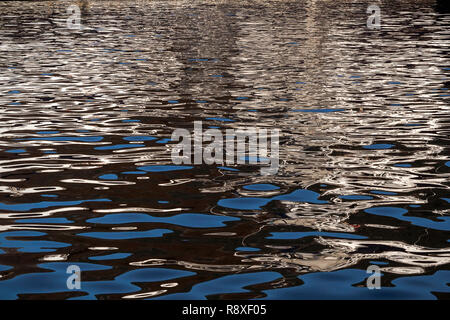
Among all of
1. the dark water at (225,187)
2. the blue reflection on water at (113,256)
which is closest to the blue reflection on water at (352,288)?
the dark water at (225,187)

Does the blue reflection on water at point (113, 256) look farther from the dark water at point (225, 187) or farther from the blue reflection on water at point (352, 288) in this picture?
the blue reflection on water at point (352, 288)

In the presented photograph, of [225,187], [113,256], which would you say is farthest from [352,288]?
[225,187]

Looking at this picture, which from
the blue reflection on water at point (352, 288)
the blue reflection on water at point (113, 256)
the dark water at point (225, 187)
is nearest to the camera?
the blue reflection on water at point (352, 288)

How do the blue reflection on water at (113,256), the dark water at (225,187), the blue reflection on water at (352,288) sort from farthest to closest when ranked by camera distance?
the blue reflection on water at (113,256), the dark water at (225,187), the blue reflection on water at (352,288)

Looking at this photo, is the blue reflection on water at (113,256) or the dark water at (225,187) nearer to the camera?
the dark water at (225,187)

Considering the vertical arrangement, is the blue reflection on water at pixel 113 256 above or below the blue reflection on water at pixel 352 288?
above

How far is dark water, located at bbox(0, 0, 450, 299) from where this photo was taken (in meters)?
7.27

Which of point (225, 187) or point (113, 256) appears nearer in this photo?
point (113, 256)

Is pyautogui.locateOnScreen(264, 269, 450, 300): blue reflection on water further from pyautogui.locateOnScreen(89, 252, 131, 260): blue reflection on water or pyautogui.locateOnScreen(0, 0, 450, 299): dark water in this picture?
pyautogui.locateOnScreen(89, 252, 131, 260): blue reflection on water

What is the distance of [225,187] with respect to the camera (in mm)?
10539

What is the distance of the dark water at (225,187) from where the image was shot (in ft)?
23.9

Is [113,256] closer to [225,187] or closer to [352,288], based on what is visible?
[352,288]

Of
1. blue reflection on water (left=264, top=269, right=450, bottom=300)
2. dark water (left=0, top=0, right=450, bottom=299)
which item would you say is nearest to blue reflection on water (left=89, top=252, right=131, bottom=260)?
dark water (left=0, top=0, right=450, bottom=299)
